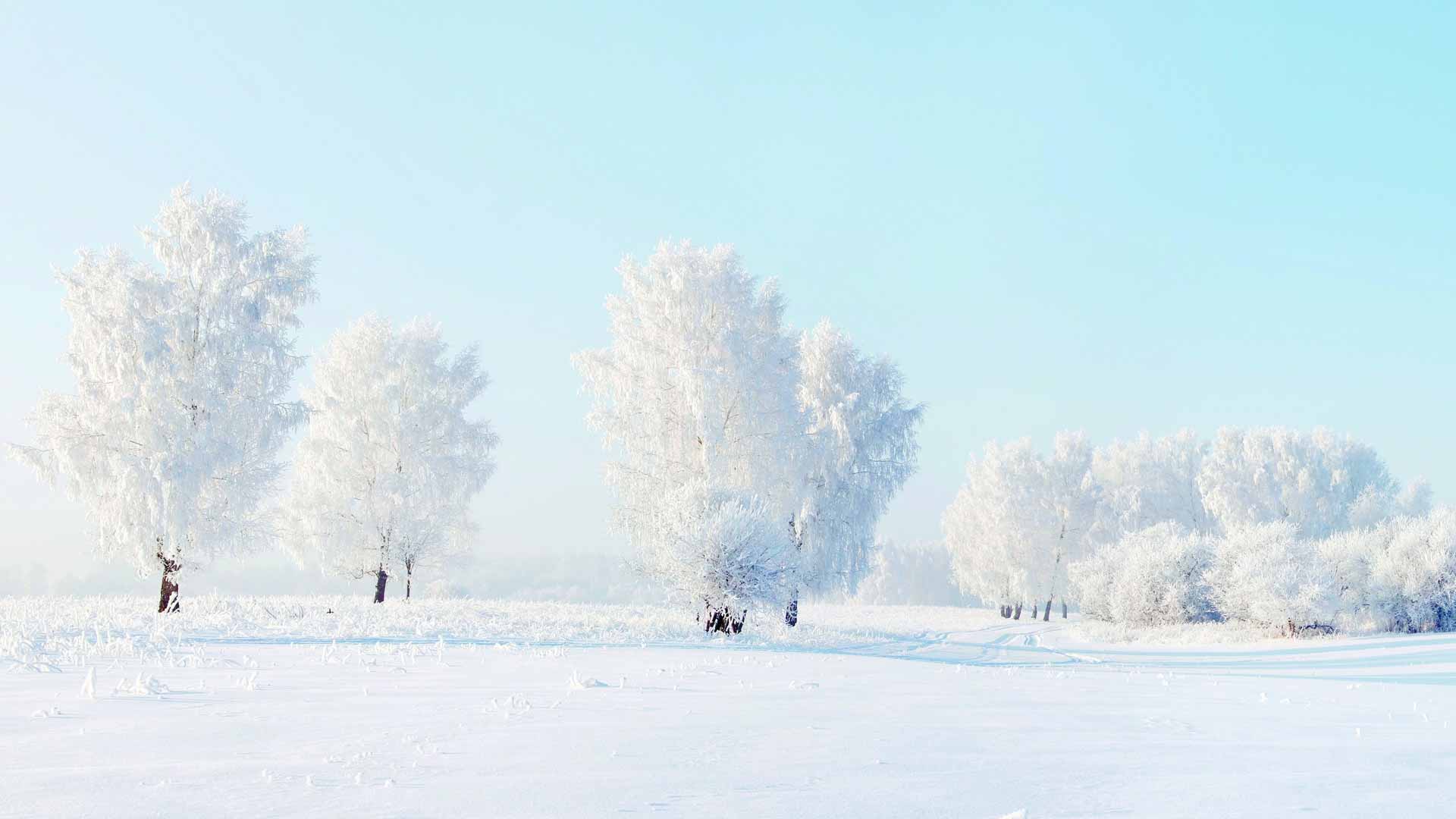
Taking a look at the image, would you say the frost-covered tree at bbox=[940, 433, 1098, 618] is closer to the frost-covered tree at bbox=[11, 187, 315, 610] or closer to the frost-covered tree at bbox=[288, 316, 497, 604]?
the frost-covered tree at bbox=[288, 316, 497, 604]

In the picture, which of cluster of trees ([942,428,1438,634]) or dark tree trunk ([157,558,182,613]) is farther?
cluster of trees ([942,428,1438,634])

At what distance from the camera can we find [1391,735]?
5562 mm

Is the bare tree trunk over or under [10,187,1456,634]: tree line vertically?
under

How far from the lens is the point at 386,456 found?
88.4 feet

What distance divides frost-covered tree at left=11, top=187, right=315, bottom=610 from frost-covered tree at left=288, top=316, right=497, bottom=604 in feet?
13.5

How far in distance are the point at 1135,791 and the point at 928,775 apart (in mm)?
768

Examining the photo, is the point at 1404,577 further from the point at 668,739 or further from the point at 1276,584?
the point at 668,739

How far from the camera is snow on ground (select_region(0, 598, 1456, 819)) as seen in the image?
3.22 metres

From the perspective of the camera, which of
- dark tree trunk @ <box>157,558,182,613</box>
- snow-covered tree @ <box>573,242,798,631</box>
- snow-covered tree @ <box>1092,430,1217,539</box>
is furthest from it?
snow-covered tree @ <box>1092,430,1217,539</box>

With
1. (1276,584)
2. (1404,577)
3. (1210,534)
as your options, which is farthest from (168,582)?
(1210,534)

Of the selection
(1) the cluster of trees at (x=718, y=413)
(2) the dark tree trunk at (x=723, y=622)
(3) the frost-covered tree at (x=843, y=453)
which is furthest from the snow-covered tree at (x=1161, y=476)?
(2) the dark tree trunk at (x=723, y=622)

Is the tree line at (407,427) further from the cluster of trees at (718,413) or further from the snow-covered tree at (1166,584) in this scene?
the snow-covered tree at (1166,584)

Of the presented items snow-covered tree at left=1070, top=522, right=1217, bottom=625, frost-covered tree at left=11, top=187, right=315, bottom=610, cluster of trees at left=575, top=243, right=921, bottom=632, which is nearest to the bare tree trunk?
frost-covered tree at left=11, top=187, right=315, bottom=610

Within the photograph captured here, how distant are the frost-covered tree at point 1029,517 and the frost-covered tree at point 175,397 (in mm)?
36270
